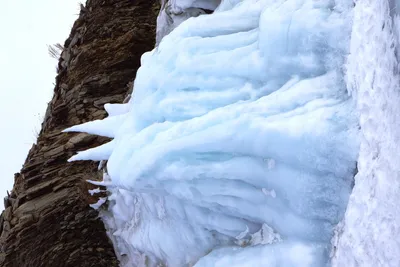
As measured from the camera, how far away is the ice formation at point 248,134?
101 inches

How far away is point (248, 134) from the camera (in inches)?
109

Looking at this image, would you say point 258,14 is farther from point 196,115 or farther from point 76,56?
point 76,56

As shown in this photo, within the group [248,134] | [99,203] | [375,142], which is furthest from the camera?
[99,203]

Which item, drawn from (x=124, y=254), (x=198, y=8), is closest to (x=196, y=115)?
(x=198, y=8)

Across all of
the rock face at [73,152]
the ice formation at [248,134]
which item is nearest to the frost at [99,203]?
the rock face at [73,152]

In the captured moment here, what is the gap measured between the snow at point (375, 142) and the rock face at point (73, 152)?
12.1ft

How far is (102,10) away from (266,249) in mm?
4570

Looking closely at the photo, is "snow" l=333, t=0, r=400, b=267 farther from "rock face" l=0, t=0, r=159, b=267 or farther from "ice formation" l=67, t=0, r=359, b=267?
"rock face" l=0, t=0, r=159, b=267

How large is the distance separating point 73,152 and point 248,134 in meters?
3.39

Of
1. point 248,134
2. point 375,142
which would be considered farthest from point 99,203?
point 375,142

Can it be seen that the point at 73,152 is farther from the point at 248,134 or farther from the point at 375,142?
the point at 375,142

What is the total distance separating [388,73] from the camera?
7.14 ft

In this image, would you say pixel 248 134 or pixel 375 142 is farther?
pixel 248 134

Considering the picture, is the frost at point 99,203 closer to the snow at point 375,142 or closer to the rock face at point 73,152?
the rock face at point 73,152
